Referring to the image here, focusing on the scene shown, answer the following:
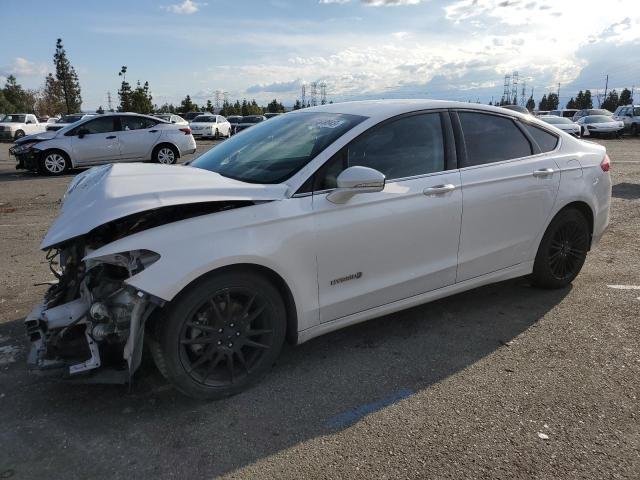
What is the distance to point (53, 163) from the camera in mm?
13648

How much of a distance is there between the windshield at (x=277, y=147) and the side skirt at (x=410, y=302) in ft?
3.20

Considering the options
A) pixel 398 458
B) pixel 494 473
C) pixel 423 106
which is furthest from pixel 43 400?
Result: pixel 423 106

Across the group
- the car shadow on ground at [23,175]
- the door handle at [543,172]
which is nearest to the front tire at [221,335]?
the door handle at [543,172]

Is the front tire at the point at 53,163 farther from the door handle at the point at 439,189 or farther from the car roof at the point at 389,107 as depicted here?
the door handle at the point at 439,189

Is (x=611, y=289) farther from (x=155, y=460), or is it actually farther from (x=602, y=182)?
(x=155, y=460)

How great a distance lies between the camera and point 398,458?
8.41 ft

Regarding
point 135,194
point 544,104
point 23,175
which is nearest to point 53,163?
point 23,175

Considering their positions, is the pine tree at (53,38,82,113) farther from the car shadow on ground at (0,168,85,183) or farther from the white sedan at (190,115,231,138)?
the car shadow on ground at (0,168,85,183)

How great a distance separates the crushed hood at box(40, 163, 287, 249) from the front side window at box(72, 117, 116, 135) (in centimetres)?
1161

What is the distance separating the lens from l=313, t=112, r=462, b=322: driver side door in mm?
3227

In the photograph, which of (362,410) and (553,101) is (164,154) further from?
(553,101)

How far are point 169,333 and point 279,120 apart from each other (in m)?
2.11

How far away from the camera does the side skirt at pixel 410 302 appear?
3.30m

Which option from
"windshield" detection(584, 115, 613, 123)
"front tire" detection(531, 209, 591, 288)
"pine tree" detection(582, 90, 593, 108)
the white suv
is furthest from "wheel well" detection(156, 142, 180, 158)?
"pine tree" detection(582, 90, 593, 108)
